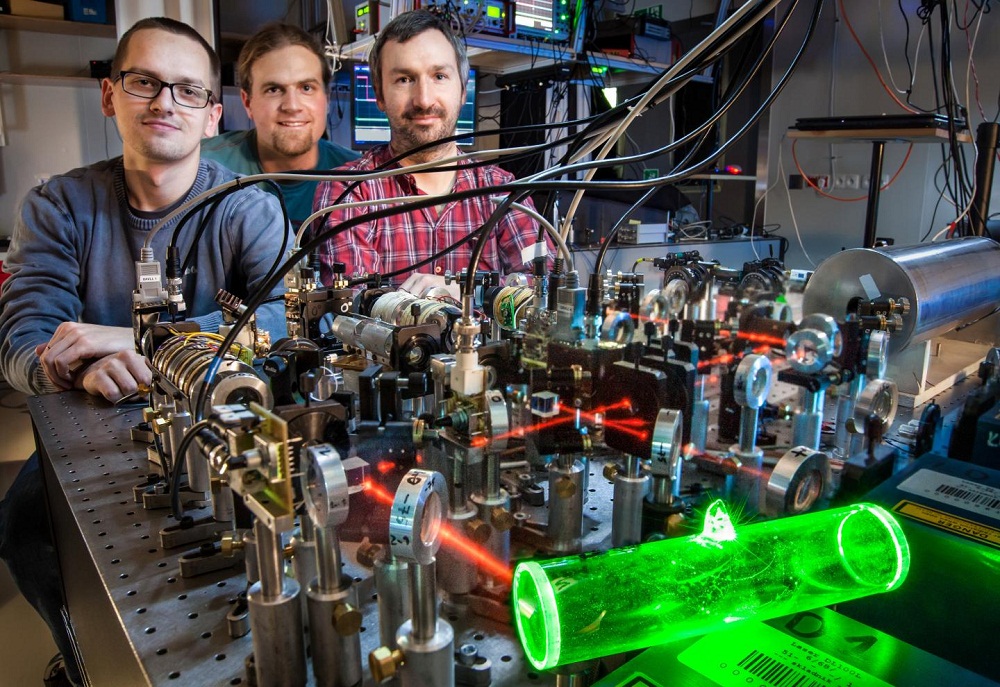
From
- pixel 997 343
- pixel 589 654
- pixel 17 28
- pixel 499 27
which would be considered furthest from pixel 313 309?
pixel 17 28

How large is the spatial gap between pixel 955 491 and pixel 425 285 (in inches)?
37.8

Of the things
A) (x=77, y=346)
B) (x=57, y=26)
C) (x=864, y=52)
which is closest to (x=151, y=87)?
(x=77, y=346)

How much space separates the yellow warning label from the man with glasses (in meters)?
1.22

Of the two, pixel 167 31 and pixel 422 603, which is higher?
pixel 167 31

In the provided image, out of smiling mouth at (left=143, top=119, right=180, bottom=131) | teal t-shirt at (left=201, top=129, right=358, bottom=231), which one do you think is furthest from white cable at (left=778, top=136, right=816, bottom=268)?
smiling mouth at (left=143, top=119, right=180, bottom=131)

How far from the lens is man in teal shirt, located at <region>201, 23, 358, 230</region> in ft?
8.16

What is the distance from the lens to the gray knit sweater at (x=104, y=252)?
163 cm

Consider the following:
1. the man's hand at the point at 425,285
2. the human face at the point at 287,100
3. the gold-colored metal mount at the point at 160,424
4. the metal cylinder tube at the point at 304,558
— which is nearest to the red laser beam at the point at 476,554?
the metal cylinder tube at the point at 304,558

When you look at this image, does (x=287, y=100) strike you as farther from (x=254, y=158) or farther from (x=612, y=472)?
(x=612, y=472)

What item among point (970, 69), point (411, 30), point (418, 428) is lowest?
point (418, 428)

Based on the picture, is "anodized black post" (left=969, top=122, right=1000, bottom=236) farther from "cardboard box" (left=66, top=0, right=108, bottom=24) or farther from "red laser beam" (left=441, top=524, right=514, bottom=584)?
"cardboard box" (left=66, top=0, right=108, bottom=24)

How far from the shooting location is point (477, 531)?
0.71 m

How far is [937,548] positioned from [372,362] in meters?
0.73

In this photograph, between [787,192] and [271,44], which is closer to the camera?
[271,44]
